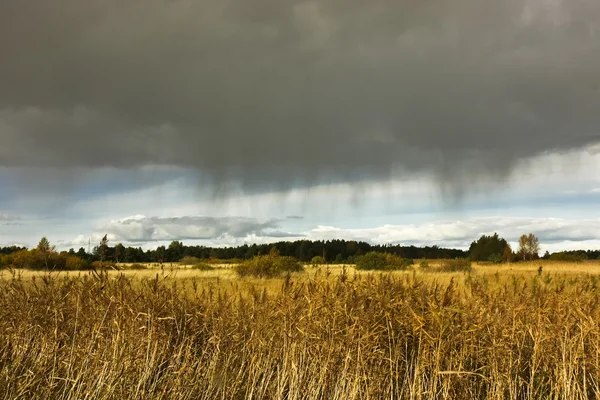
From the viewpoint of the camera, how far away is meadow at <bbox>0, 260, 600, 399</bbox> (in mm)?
5121

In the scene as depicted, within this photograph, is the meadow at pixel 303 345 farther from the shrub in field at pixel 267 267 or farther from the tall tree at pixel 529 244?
the tall tree at pixel 529 244

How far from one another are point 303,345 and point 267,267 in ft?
86.9

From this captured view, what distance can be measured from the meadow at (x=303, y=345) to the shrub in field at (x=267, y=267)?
78.7 ft

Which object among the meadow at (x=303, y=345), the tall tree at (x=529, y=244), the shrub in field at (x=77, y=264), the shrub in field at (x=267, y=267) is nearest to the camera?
the meadow at (x=303, y=345)

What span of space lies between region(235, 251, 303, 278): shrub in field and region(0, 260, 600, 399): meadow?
24.0m

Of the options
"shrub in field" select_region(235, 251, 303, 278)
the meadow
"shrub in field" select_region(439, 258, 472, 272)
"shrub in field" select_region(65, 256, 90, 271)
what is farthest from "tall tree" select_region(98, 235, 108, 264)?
"shrub in field" select_region(439, 258, 472, 272)

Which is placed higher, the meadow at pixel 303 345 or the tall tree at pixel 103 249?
the tall tree at pixel 103 249

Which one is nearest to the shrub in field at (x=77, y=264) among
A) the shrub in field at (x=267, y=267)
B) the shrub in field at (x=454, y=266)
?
the shrub in field at (x=267, y=267)

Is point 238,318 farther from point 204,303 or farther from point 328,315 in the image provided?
point 328,315

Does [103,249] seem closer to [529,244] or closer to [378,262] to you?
[378,262]

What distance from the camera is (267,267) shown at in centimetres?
3175

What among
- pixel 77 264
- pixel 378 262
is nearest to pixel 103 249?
pixel 77 264

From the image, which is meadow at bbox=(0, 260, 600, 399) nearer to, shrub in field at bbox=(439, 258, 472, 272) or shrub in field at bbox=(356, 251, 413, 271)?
shrub in field at bbox=(439, 258, 472, 272)

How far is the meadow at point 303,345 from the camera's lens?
512 centimetres
